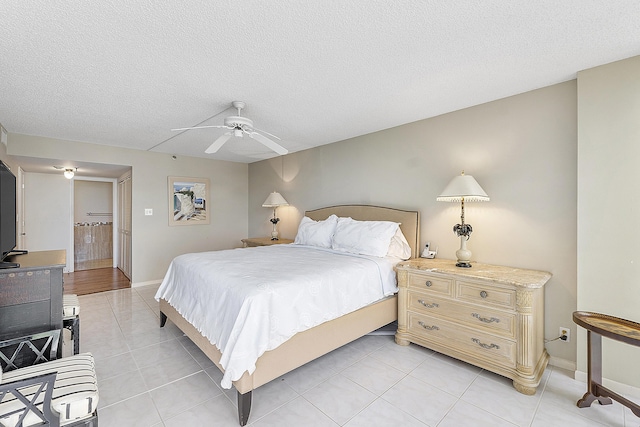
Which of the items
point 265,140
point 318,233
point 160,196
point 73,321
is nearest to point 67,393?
point 73,321

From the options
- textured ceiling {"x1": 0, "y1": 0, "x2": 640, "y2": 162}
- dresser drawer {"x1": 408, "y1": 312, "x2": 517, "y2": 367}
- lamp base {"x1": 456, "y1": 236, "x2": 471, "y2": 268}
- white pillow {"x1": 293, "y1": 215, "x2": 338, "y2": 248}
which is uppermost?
textured ceiling {"x1": 0, "y1": 0, "x2": 640, "y2": 162}

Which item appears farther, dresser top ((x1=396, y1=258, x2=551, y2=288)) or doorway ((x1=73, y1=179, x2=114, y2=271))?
doorway ((x1=73, y1=179, x2=114, y2=271))

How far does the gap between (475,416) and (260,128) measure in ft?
11.3

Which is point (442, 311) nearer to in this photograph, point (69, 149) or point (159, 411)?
point (159, 411)

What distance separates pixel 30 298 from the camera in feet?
6.02

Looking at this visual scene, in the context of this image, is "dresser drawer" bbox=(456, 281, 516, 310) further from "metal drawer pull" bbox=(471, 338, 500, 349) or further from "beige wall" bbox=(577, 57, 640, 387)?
"beige wall" bbox=(577, 57, 640, 387)

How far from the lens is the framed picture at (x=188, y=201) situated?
17.2ft

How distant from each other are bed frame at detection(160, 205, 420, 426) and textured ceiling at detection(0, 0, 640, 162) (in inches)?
51.9

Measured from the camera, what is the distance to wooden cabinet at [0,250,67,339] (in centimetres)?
175

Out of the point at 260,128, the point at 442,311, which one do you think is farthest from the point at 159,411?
the point at 260,128

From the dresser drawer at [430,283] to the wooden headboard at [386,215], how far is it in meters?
0.61

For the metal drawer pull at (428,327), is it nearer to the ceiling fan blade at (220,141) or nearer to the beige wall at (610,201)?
the beige wall at (610,201)

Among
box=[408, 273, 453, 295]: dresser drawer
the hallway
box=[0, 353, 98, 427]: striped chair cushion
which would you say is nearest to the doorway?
the hallway

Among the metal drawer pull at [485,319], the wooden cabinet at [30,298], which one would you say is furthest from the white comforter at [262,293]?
the wooden cabinet at [30,298]
